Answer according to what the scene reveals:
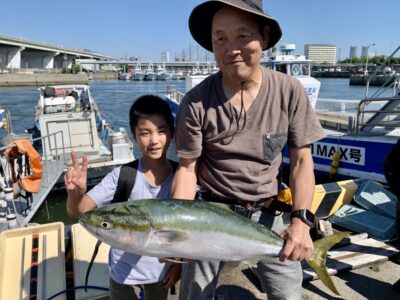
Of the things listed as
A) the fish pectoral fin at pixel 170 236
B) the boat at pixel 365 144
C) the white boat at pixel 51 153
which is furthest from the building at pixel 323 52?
the fish pectoral fin at pixel 170 236

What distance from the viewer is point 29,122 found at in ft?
86.6

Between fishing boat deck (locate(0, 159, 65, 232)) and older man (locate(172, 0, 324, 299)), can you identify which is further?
fishing boat deck (locate(0, 159, 65, 232))

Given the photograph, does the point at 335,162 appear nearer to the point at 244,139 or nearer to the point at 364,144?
the point at 364,144

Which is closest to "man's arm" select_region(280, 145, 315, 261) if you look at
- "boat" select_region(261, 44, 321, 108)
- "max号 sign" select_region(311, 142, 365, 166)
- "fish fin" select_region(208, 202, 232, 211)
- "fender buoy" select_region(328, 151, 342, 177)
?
"fish fin" select_region(208, 202, 232, 211)

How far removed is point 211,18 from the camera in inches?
77.1

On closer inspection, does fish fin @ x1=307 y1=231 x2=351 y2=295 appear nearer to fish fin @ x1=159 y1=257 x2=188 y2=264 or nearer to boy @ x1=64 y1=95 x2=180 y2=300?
fish fin @ x1=159 y1=257 x2=188 y2=264

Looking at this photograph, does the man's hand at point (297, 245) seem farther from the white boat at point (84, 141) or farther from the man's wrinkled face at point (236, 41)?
the white boat at point (84, 141)

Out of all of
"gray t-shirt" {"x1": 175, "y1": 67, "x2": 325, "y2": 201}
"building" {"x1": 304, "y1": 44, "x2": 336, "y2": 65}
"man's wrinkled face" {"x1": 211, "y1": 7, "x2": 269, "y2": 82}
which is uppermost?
"building" {"x1": 304, "y1": 44, "x2": 336, "y2": 65}

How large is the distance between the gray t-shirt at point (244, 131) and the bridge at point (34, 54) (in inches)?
2691

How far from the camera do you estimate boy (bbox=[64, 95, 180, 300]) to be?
2141 mm

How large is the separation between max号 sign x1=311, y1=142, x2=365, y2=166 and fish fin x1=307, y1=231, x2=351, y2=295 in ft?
20.4

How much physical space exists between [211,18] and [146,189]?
115 centimetres

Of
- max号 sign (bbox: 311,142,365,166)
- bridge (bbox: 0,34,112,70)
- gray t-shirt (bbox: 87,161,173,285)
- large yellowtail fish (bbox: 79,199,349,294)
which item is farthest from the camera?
bridge (bbox: 0,34,112,70)

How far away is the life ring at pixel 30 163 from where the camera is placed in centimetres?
720
